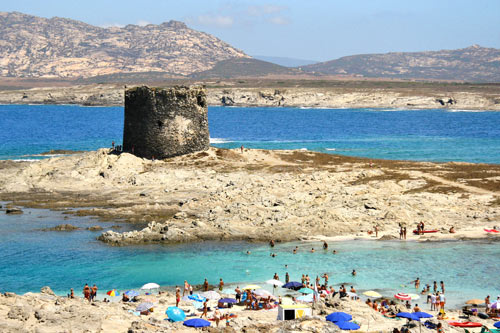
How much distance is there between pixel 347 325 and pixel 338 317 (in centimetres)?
56


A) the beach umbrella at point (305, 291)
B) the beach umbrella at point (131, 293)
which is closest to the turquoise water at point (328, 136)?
the beach umbrella at point (305, 291)

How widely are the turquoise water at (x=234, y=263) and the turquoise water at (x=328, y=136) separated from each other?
3380 cm

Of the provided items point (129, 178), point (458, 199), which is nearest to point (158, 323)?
point (458, 199)

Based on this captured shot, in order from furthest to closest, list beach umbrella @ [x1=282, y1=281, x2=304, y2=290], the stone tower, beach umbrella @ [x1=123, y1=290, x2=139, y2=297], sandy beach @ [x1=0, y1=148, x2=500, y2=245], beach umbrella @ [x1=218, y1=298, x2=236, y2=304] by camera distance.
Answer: the stone tower < sandy beach @ [x1=0, y1=148, x2=500, y2=245] < beach umbrella @ [x1=282, y1=281, x2=304, y2=290] < beach umbrella @ [x1=123, y1=290, x2=139, y2=297] < beach umbrella @ [x1=218, y1=298, x2=236, y2=304]

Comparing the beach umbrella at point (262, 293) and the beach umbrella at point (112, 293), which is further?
the beach umbrella at point (112, 293)

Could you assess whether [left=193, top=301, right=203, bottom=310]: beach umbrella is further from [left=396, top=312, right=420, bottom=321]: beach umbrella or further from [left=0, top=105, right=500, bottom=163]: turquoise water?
[left=0, top=105, right=500, bottom=163]: turquoise water

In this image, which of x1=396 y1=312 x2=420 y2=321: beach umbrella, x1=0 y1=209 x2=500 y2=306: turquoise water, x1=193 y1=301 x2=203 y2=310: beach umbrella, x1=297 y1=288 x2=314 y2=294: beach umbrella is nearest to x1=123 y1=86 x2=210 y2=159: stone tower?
x1=0 y1=209 x2=500 y2=306: turquoise water

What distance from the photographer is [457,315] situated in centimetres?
2334

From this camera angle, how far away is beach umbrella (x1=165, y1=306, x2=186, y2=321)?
21.6 m

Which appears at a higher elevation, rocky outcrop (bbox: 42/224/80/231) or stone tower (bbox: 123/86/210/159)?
stone tower (bbox: 123/86/210/159)

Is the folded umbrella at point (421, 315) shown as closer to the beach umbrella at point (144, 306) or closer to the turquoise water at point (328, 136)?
the beach umbrella at point (144, 306)

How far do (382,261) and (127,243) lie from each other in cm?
1290

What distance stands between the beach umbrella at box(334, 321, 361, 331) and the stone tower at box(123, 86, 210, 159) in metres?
32.9

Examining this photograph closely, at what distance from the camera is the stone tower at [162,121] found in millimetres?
50812
